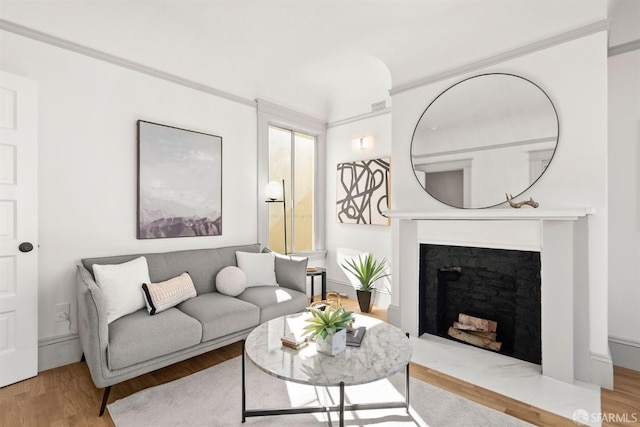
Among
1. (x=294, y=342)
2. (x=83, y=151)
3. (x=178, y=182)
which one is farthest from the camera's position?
(x=178, y=182)

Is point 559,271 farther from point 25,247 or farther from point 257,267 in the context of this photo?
point 25,247

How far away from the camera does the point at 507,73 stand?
2.71m

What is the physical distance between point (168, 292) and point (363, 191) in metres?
2.66

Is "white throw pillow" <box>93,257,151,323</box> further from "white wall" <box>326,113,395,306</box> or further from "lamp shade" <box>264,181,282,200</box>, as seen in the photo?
"white wall" <box>326,113,395,306</box>

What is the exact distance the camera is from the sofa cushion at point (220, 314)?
246 centimetres

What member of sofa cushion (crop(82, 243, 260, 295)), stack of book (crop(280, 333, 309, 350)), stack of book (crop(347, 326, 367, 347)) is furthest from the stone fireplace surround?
sofa cushion (crop(82, 243, 260, 295))

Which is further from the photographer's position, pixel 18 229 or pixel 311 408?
pixel 18 229

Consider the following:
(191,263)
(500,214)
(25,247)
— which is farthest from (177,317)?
(500,214)

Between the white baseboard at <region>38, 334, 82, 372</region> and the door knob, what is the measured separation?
740mm

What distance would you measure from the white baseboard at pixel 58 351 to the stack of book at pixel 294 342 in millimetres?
1927

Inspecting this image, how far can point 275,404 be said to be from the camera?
6.61 ft

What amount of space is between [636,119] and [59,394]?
→ 4.75 metres

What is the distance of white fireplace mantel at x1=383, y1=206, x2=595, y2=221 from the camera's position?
2234 mm

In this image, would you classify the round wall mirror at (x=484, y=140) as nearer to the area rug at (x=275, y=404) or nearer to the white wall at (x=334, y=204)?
the white wall at (x=334, y=204)
